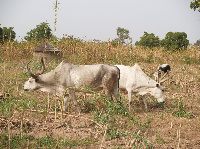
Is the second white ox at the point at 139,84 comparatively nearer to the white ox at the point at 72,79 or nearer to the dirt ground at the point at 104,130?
the white ox at the point at 72,79

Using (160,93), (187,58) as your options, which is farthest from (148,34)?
(160,93)

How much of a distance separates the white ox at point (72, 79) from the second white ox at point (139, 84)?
0.45 metres

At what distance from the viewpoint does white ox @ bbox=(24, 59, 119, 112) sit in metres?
5.91

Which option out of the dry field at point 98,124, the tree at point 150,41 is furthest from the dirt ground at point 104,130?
the tree at point 150,41

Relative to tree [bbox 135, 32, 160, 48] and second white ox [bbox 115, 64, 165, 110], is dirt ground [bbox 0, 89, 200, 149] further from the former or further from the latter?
tree [bbox 135, 32, 160, 48]

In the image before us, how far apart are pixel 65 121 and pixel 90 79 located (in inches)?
59.5

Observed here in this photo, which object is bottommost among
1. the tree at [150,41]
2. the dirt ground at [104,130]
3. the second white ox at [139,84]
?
the dirt ground at [104,130]

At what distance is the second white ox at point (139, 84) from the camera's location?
633cm

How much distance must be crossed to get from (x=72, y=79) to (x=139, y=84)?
1845mm

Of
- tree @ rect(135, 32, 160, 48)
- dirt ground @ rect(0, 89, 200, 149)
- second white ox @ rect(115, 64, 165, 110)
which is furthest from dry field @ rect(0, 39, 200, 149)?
tree @ rect(135, 32, 160, 48)

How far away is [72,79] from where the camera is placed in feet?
19.5

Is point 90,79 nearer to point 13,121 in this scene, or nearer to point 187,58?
point 13,121

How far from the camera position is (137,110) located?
632cm

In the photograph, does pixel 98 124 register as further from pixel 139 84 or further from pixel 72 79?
pixel 139 84
